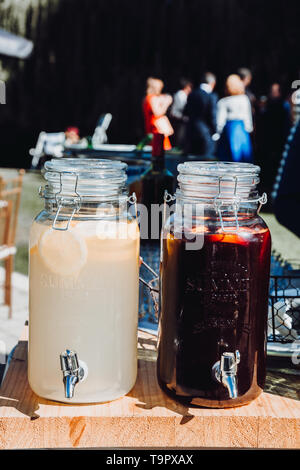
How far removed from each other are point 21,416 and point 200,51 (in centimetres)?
1137

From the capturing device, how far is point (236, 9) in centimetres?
1080

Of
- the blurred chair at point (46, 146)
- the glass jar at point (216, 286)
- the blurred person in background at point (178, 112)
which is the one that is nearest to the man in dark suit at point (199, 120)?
the blurred person in background at point (178, 112)

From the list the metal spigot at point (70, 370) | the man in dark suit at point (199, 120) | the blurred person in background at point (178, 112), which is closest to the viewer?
the metal spigot at point (70, 370)

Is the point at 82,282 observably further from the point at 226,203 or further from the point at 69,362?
the point at 226,203

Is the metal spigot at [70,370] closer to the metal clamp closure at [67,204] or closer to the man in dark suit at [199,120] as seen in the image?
the metal clamp closure at [67,204]

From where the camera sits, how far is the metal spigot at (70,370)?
28.7 inches

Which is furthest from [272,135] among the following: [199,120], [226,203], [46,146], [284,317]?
[226,203]

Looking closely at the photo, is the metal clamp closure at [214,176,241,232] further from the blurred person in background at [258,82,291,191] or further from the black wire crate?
the blurred person in background at [258,82,291,191]

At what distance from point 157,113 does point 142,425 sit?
2506 millimetres

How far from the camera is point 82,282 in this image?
0.75 metres

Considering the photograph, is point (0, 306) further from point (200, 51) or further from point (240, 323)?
point (200, 51)

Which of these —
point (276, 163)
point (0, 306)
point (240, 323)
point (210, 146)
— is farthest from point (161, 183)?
point (210, 146)

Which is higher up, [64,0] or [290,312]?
[64,0]

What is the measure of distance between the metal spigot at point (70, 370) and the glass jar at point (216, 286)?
13cm
